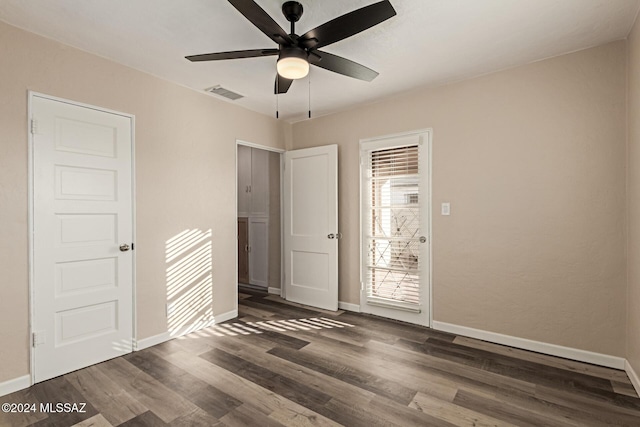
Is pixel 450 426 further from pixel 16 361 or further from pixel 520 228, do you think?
pixel 16 361

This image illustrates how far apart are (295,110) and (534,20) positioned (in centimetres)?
266

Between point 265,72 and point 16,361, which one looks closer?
point 16,361

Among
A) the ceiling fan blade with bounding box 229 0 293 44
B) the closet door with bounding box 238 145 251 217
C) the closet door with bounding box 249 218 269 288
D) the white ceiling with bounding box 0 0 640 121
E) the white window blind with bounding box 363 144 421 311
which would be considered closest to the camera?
the ceiling fan blade with bounding box 229 0 293 44

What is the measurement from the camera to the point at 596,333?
8.72 feet

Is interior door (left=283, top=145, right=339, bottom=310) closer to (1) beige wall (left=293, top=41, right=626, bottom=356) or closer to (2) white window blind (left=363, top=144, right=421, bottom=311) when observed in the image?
(2) white window blind (left=363, top=144, right=421, bottom=311)

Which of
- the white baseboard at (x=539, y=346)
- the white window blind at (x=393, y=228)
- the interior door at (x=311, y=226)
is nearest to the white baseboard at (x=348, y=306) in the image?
the interior door at (x=311, y=226)

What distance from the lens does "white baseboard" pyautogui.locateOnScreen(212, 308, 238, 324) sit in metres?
3.76

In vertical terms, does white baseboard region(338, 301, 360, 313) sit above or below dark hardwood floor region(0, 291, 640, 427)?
above

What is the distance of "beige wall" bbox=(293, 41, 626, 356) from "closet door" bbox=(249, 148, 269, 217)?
7.85ft

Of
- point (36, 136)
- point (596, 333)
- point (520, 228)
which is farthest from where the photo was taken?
point (520, 228)

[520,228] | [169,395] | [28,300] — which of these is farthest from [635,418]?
[28,300]

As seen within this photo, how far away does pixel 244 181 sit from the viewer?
5598mm

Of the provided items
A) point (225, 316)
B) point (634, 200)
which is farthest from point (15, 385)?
point (634, 200)

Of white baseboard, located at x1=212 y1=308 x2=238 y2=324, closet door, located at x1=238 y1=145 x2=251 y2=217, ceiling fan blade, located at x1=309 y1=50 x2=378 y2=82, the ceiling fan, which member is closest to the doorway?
closet door, located at x1=238 y1=145 x2=251 y2=217
